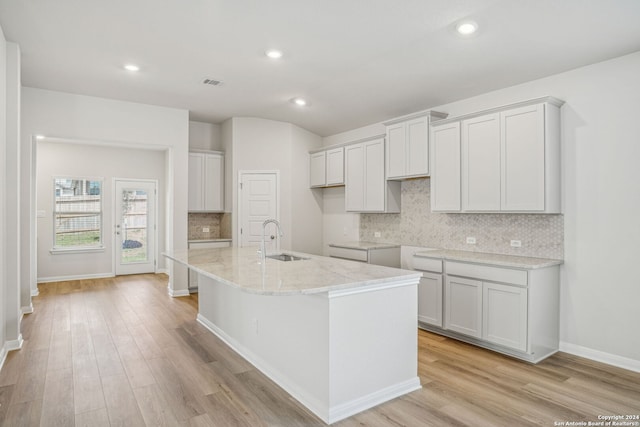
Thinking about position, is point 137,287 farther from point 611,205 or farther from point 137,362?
point 611,205

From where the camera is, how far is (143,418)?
8.09 feet

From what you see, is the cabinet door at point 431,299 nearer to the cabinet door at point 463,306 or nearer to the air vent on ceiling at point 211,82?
the cabinet door at point 463,306

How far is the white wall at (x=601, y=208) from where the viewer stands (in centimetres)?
325

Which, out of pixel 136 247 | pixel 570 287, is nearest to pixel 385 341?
pixel 570 287

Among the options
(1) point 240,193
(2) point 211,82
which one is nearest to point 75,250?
(1) point 240,193

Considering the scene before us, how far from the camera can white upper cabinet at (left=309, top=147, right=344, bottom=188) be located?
6008mm

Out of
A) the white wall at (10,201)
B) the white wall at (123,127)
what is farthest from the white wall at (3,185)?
the white wall at (123,127)

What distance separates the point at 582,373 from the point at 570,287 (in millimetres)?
794

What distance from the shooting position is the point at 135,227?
7910mm

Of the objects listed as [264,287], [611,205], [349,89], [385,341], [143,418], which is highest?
[349,89]

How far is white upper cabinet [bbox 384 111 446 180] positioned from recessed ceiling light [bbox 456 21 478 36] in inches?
55.0

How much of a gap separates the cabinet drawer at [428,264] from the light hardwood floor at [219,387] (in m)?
0.72

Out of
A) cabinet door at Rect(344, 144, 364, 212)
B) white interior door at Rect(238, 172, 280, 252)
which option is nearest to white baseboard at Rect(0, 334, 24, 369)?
white interior door at Rect(238, 172, 280, 252)

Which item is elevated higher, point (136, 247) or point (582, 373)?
point (136, 247)
